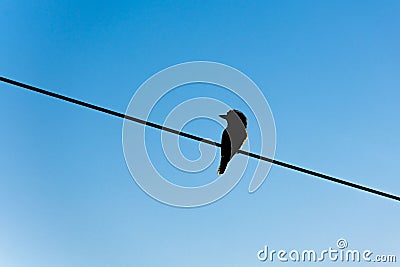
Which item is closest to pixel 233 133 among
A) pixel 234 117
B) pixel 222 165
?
pixel 234 117

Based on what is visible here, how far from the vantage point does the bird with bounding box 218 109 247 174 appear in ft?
27.4

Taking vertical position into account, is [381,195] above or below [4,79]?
below

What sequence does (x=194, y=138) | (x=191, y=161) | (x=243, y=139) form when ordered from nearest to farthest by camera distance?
(x=194, y=138), (x=191, y=161), (x=243, y=139)

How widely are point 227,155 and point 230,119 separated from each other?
3.19 ft

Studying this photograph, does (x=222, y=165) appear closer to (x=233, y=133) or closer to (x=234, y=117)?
(x=233, y=133)

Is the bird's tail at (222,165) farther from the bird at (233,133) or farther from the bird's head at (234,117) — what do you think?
the bird's head at (234,117)

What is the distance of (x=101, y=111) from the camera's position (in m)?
5.61

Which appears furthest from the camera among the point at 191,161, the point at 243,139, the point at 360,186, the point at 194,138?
the point at 243,139

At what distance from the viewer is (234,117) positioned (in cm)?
903

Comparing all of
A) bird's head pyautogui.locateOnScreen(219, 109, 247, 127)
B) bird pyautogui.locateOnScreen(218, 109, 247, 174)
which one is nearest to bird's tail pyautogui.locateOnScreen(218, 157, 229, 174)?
bird pyautogui.locateOnScreen(218, 109, 247, 174)

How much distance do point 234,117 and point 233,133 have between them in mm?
383

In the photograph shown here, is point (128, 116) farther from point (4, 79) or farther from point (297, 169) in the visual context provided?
point (297, 169)

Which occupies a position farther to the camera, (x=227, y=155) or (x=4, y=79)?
(x=227, y=155)

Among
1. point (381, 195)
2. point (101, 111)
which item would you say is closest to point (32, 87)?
point (101, 111)
